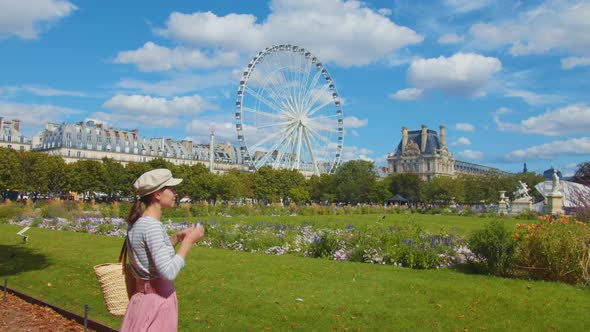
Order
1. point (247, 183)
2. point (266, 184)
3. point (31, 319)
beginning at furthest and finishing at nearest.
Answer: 1. point (247, 183)
2. point (266, 184)
3. point (31, 319)

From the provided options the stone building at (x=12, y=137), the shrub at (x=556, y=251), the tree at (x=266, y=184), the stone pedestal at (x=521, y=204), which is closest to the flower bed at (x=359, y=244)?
the shrub at (x=556, y=251)

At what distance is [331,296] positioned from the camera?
7941mm

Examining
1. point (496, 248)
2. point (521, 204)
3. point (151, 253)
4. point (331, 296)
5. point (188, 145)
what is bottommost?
point (331, 296)

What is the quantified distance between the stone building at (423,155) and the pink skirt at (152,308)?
429 feet

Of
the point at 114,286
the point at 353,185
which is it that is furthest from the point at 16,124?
the point at 114,286

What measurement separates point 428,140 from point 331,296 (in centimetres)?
13485

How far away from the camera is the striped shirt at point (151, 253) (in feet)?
11.1

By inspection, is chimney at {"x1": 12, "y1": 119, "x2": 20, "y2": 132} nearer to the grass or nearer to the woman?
the grass

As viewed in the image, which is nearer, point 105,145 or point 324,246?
point 324,246

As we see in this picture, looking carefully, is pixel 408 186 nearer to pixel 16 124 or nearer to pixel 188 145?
pixel 188 145

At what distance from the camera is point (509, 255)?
9.67 m

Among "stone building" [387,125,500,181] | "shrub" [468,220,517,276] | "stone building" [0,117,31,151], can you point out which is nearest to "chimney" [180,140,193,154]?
"stone building" [0,117,31,151]

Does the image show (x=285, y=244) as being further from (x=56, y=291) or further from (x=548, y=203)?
(x=548, y=203)

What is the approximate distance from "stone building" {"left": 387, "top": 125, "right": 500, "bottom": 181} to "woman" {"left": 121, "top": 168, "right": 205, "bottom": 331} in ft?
429
